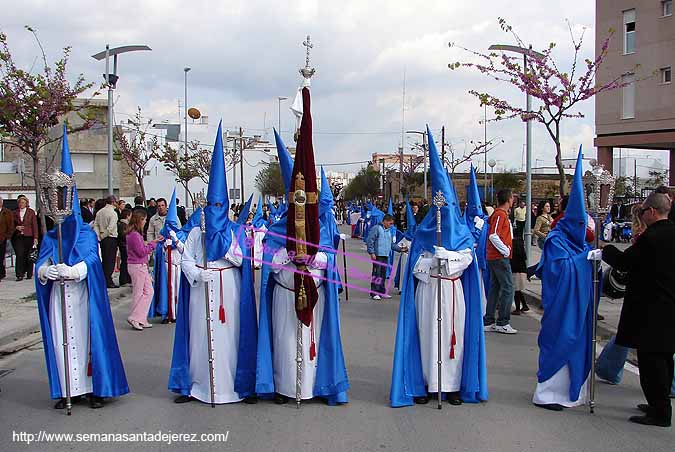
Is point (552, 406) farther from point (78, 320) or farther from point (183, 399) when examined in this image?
point (78, 320)

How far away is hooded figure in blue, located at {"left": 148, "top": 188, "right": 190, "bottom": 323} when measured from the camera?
11.9 metres

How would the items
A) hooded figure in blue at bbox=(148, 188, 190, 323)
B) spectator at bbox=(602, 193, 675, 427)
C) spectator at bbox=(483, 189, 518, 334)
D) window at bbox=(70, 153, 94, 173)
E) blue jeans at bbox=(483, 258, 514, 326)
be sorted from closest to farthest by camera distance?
spectator at bbox=(602, 193, 675, 427), spectator at bbox=(483, 189, 518, 334), blue jeans at bbox=(483, 258, 514, 326), hooded figure in blue at bbox=(148, 188, 190, 323), window at bbox=(70, 153, 94, 173)

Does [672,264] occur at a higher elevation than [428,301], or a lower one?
higher

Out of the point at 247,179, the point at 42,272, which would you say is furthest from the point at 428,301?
the point at 247,179

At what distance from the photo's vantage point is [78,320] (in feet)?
22.5

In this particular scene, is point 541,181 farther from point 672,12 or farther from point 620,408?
point 620,408

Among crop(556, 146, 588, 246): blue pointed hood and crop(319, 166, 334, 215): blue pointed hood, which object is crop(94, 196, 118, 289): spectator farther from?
crop(556, 146, 588, 246): blue pointed hood

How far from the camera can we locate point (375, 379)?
26.0 ft

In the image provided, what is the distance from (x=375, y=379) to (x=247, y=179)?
63922mm

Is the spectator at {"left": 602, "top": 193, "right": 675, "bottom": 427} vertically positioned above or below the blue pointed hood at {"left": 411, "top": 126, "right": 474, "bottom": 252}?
below

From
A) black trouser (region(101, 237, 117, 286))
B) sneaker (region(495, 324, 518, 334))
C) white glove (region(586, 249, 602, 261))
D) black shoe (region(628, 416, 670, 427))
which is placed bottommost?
sneaker (region(495, 324, 518, 334))

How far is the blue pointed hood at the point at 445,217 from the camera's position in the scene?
692 cm

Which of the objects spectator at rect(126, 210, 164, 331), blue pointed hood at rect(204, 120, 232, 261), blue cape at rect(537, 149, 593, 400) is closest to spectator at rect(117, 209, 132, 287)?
spectator at rect(126, 210, 164, 331)

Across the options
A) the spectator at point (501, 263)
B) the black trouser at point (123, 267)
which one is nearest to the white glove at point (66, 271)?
the spectator at point (501, 263)
